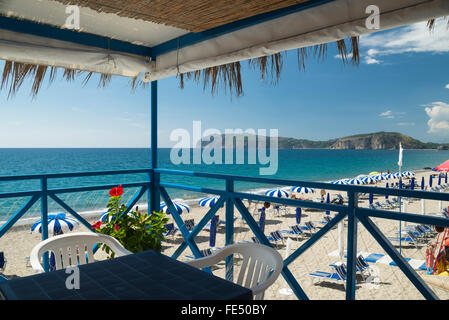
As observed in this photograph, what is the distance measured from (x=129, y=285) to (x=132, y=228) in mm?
1437

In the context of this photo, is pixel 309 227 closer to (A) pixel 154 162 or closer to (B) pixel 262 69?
(A) pixel 154 162

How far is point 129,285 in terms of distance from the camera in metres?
1.24

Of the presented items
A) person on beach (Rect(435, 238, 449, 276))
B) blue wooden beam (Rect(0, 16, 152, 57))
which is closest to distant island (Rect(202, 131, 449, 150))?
person on beach (Rect(435, 238, 449, 276))

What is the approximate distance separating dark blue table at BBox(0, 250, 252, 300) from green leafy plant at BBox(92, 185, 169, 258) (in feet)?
3.59

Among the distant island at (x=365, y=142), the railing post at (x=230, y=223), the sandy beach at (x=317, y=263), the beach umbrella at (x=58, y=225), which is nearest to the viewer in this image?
the railing post at (x=230, y=223)

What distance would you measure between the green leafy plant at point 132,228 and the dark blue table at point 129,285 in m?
1.09

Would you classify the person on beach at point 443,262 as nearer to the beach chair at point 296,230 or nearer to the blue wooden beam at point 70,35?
the blue wooden beam at point 70,35

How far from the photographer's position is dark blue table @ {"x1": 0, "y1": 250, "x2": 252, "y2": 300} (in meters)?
1.15

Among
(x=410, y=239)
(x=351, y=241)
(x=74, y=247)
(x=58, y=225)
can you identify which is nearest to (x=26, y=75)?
(x=74, y=247)

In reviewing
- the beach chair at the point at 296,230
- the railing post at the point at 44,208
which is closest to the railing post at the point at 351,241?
the railing post at the point at 44,208

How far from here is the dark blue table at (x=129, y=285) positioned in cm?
115
